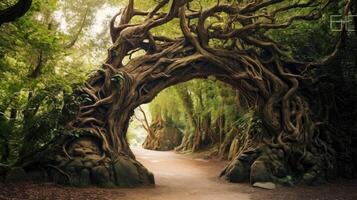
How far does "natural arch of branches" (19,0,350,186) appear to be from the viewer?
885 cm

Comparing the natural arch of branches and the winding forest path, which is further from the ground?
the natural arch of branches

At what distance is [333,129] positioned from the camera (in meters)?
11.1

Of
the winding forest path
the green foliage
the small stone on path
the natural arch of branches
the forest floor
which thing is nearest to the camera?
the green foliage

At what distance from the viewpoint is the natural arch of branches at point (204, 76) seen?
29.0 feet

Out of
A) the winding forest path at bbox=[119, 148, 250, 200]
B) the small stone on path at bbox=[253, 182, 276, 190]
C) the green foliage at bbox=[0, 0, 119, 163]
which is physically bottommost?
the winding forest path at bbox=[119, 148, 250, 200]

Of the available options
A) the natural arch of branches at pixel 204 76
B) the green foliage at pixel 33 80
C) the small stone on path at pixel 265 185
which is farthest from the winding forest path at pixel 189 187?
the green foliage at pixel 33 80

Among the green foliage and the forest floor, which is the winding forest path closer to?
the forest floor

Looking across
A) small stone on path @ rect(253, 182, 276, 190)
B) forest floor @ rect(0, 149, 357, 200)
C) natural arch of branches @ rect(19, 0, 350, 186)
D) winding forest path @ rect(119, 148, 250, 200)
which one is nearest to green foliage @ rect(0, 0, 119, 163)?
natural arch of branches @ rect(19, 0, 350, 186)

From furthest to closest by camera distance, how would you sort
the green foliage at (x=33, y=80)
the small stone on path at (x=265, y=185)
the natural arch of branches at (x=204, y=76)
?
1. the small stone on path at (x=265, y=185)
2. the natural arch of branches at (x=204, y=76)
3. the green foliage at (x=33, y=80)

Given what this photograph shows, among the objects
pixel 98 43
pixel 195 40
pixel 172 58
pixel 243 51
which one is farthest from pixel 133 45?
pixel 98 43

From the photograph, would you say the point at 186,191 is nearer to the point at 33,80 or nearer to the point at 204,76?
the point at 204,76

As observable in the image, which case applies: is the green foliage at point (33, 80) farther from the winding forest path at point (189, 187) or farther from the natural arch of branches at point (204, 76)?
the winding forest path at point (189, 187)

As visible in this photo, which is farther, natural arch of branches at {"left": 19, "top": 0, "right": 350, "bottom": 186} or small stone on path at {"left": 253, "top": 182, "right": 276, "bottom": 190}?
small stone on path at {"left": 253, "top": 182, "right": 276, "bottom": 190}

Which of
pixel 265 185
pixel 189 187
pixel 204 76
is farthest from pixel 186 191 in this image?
pixel 204 76
